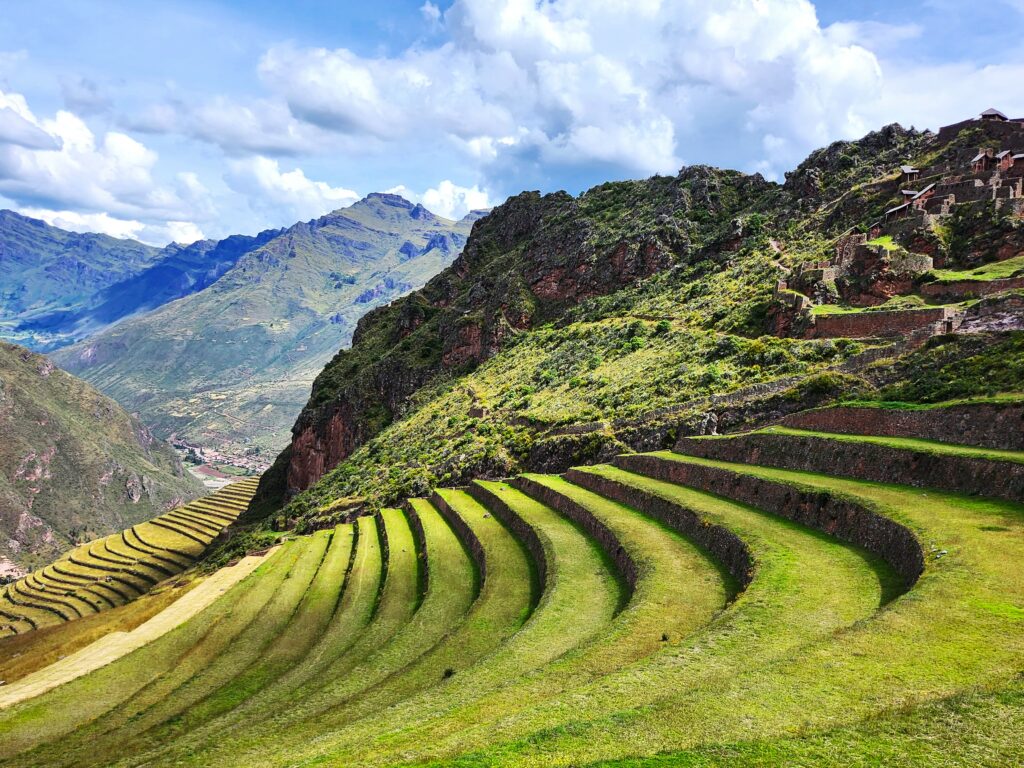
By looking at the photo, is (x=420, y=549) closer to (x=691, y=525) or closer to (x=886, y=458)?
(x=691, y=525)

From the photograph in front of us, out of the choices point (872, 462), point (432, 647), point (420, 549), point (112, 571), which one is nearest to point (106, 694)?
point (432, 647)

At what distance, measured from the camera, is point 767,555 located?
17641 millimetres

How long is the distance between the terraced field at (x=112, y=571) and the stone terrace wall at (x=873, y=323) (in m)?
84.8

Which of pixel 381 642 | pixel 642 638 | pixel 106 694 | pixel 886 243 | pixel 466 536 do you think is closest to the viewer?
pixel 642 638

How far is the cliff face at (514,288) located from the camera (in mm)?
86000

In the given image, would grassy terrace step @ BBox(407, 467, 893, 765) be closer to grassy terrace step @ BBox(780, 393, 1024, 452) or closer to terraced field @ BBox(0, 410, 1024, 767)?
terraced field @ BBox(0, 410, 1024, 767)

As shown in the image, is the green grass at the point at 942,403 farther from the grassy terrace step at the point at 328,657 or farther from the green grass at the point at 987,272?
the grassy terrace step at the point at 328,657

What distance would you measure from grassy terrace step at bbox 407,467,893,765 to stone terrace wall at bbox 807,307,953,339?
19.8 metres

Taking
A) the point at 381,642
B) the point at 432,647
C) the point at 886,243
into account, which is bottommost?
the point at 381,642

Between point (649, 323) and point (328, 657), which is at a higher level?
point (649, 323)

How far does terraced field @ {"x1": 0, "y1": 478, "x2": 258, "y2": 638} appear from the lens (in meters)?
85.8

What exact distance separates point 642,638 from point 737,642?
2743mm

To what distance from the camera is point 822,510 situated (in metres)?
20.0

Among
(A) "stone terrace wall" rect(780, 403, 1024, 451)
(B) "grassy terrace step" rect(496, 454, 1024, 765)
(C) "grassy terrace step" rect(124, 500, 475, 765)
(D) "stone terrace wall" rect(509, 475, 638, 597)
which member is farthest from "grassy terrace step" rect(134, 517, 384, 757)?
(A) "stone terrace wall" rect(780, 403, 1024, 451)
